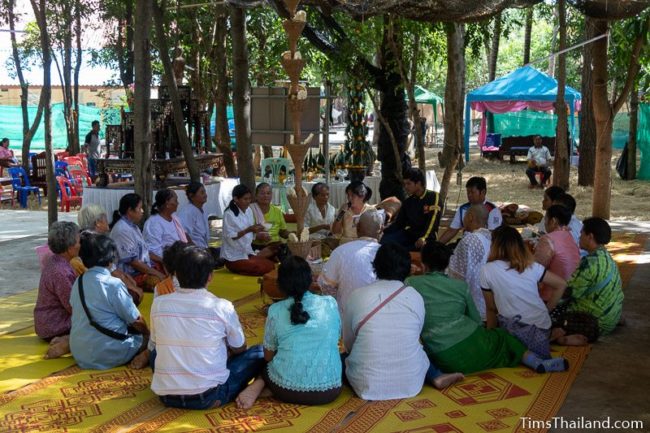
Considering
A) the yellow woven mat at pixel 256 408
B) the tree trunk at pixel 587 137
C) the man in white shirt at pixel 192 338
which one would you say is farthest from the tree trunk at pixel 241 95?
the tree trunk at pixel 587 137

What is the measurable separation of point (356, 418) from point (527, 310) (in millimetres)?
1555

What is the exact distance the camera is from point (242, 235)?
8.10 meters

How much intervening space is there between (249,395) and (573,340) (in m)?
2.46

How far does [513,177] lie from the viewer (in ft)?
63.6

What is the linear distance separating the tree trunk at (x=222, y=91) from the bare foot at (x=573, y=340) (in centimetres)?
1029

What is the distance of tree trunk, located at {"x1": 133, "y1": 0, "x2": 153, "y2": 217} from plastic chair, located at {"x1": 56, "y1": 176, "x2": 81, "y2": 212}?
606 cm

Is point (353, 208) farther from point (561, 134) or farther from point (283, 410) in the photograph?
point (561, 134)

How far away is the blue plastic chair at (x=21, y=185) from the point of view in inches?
615

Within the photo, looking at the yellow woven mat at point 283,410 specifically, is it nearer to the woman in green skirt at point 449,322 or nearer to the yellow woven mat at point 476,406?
the yellow woven mat at point 476,406

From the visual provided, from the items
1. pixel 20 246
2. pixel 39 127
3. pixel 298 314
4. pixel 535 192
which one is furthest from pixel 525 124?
pixel 298 314

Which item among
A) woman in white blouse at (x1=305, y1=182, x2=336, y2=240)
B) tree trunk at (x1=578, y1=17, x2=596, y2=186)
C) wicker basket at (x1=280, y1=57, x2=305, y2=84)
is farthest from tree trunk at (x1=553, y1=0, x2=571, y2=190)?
wicker basket at (x1=280, y1=57, x2=305, y2=84)

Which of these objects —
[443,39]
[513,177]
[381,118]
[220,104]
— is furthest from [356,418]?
[513,177]

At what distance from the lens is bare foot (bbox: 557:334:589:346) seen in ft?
18.8

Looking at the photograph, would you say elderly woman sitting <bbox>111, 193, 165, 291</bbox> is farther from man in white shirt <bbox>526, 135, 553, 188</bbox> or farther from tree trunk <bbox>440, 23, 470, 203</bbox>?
man in white shirt <bbox>526, 135, 553, 188</bbox>
